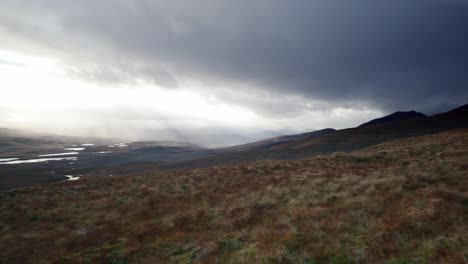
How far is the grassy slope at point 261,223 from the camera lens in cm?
1005

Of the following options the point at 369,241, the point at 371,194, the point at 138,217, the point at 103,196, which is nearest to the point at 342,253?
the point at 369,241

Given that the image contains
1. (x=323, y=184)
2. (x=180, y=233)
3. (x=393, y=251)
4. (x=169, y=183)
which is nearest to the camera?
(x=393, y=251)

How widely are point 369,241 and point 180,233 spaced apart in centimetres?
1080

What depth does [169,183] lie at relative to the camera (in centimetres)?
3142

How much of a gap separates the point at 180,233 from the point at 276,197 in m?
8.42

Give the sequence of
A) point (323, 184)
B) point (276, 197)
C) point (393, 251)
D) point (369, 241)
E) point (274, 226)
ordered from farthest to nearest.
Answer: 1. point (323, 184)
2. point (276, 197)
3. point (274, 226)
4. point (369, 241)
5. point (393, 251)

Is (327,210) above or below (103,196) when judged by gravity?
above

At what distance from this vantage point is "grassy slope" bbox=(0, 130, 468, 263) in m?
10.1

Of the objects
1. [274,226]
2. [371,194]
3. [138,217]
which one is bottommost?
[138,217]

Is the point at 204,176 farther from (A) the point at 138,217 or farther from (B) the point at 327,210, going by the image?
(B) the point at 327,210

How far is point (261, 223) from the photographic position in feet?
49.3

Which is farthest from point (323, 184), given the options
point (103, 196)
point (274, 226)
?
point (103, 196)

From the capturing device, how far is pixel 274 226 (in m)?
14.0

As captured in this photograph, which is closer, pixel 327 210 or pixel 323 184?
pixel 327 210
